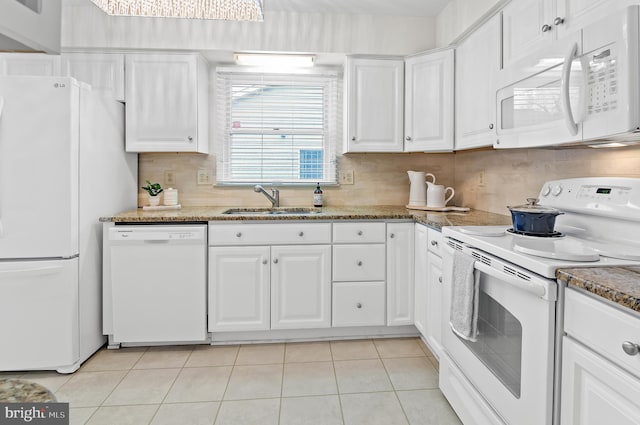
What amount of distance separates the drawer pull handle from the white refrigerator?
2.52 metres

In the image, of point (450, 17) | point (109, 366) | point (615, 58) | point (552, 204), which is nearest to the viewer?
point (615, 58)

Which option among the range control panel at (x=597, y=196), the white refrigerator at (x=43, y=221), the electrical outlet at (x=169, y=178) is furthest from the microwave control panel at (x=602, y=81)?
the electrical outlet at (x=169, y=178)

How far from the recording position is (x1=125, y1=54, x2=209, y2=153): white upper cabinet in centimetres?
273

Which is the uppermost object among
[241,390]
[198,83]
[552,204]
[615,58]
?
[198,83]

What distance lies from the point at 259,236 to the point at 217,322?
2.12 feet

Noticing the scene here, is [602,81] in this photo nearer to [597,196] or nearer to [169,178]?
[597,196]

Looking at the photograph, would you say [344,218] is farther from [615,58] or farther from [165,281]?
[615,58]

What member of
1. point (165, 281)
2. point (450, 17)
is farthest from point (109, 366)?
point (450, 17)

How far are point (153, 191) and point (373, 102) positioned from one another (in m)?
1.83

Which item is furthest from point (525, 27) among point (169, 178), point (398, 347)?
point (169, 178)

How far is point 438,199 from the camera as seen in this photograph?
292 centimetres

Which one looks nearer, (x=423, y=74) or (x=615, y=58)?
(x=615, y=58)

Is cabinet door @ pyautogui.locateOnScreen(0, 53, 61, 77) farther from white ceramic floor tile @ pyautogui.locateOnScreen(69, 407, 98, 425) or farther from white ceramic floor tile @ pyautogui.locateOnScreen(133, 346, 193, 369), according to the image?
white ceramic floor tile @ pyautogui.locateOnScreen(69, 407, 98, 425)

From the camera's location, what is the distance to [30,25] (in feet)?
1.65
